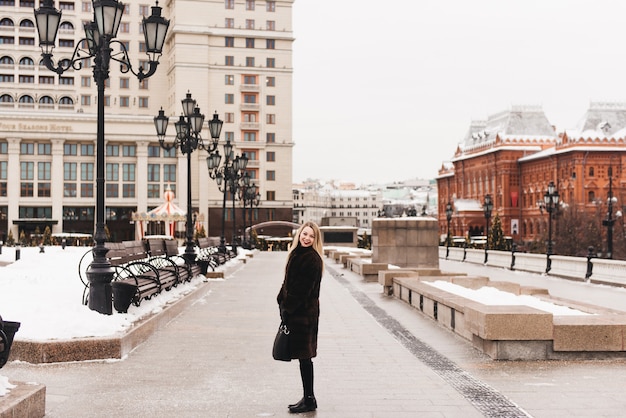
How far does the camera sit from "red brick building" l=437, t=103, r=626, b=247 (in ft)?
292

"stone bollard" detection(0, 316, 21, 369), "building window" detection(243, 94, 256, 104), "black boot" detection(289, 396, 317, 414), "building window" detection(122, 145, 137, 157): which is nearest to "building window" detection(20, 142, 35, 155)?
"building window" detection(122, 145, 137, 157)

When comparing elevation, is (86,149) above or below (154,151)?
above

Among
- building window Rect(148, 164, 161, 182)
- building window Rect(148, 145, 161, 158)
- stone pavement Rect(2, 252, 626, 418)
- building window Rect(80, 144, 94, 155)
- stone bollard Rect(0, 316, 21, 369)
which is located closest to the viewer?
stone bollard Rect(0, 316, 21, 369)

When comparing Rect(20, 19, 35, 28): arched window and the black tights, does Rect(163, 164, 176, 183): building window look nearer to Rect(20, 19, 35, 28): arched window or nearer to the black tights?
Rect(20, 19, 35, 28): arched window

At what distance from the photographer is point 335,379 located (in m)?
7.98

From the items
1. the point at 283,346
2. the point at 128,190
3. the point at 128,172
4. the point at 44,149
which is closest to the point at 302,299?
the point at 283,346

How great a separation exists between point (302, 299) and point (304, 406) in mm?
877

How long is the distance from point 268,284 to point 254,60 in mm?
74629

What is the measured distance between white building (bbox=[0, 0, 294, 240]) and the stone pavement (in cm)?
7518

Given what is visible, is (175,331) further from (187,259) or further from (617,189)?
(617,189)

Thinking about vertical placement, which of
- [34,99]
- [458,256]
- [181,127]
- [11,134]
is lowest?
[458,256]

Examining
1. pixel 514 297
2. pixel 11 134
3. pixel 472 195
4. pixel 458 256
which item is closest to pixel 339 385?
pixel 514 297

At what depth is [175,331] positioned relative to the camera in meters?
11.4

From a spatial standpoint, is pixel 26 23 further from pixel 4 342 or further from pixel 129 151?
pixel 4 342
